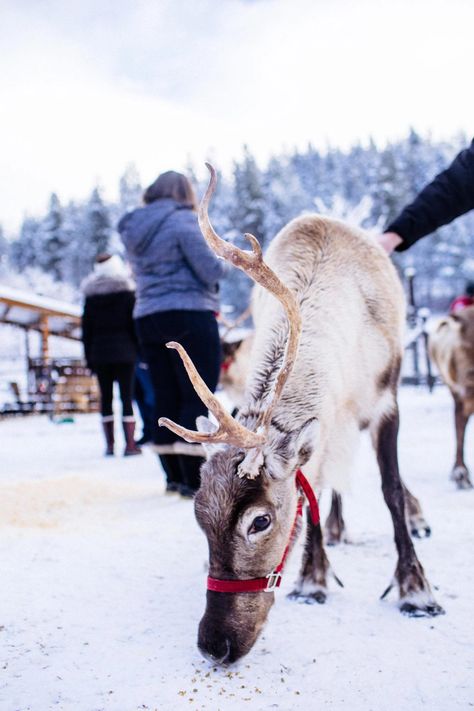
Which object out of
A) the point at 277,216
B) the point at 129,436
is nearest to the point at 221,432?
the point at 129,436

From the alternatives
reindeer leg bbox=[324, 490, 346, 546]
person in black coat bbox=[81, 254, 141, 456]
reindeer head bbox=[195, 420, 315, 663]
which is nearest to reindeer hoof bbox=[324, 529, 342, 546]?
reindeer leg bbox=[324, 490, 346, 546]

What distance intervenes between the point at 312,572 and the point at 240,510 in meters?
0.92

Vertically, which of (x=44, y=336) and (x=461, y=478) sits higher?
(x=44, y=336)

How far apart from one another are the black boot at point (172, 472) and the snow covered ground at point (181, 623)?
22 centimetres

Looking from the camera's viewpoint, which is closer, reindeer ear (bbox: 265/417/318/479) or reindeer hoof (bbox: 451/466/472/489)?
reindeer ear (bbox: 265/417/318/479)

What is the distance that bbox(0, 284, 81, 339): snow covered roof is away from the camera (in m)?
17.2

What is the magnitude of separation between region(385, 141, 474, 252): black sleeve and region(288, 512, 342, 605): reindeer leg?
197cm

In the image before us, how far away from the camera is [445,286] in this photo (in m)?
64.7

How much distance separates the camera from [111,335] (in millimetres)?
7574

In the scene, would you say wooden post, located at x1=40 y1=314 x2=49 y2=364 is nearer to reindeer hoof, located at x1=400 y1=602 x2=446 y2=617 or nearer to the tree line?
reindeer hoof, located at x1=400 y1=602 x2=446 y2=617

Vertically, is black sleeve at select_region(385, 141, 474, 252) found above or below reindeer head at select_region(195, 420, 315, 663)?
above

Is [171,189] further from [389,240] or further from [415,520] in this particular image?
[415,520]

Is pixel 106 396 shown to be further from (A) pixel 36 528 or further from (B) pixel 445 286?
(B) pixel 445 286

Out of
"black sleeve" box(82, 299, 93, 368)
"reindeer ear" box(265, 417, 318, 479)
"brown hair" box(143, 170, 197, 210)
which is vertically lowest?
"reindeer ear" box(265, 417, 318, 479)
